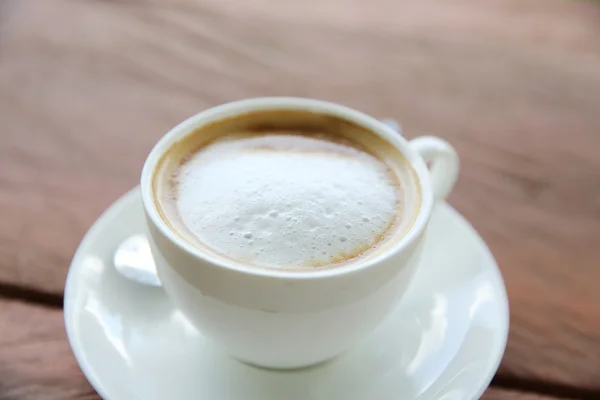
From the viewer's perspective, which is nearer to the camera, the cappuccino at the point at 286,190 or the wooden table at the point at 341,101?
the cappuccino at the point at 286,190

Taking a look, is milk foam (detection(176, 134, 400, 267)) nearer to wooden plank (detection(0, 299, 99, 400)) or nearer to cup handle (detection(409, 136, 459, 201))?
cup handle (detection(409, 136, 459, 201))

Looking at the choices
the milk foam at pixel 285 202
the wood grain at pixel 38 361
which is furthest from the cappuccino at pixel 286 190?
the wood grain at pixel 38 361

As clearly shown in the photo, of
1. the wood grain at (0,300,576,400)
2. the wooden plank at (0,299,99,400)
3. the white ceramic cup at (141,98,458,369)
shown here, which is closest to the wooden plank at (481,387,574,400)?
the wood grain at (0,300,576,400)

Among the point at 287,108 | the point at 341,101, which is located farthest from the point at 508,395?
the point at 341,101

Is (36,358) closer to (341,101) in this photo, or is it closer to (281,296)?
(281,296)

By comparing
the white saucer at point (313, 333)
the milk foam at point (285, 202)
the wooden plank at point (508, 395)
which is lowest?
the wooden plank at point (508, 395)

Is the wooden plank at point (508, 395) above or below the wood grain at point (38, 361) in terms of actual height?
below

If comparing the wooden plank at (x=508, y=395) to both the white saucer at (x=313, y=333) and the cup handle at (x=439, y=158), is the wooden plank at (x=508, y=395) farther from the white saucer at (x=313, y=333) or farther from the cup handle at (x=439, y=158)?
the cup handle at (x=439, y=158)

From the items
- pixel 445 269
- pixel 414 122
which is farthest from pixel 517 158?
pixel 445 269
